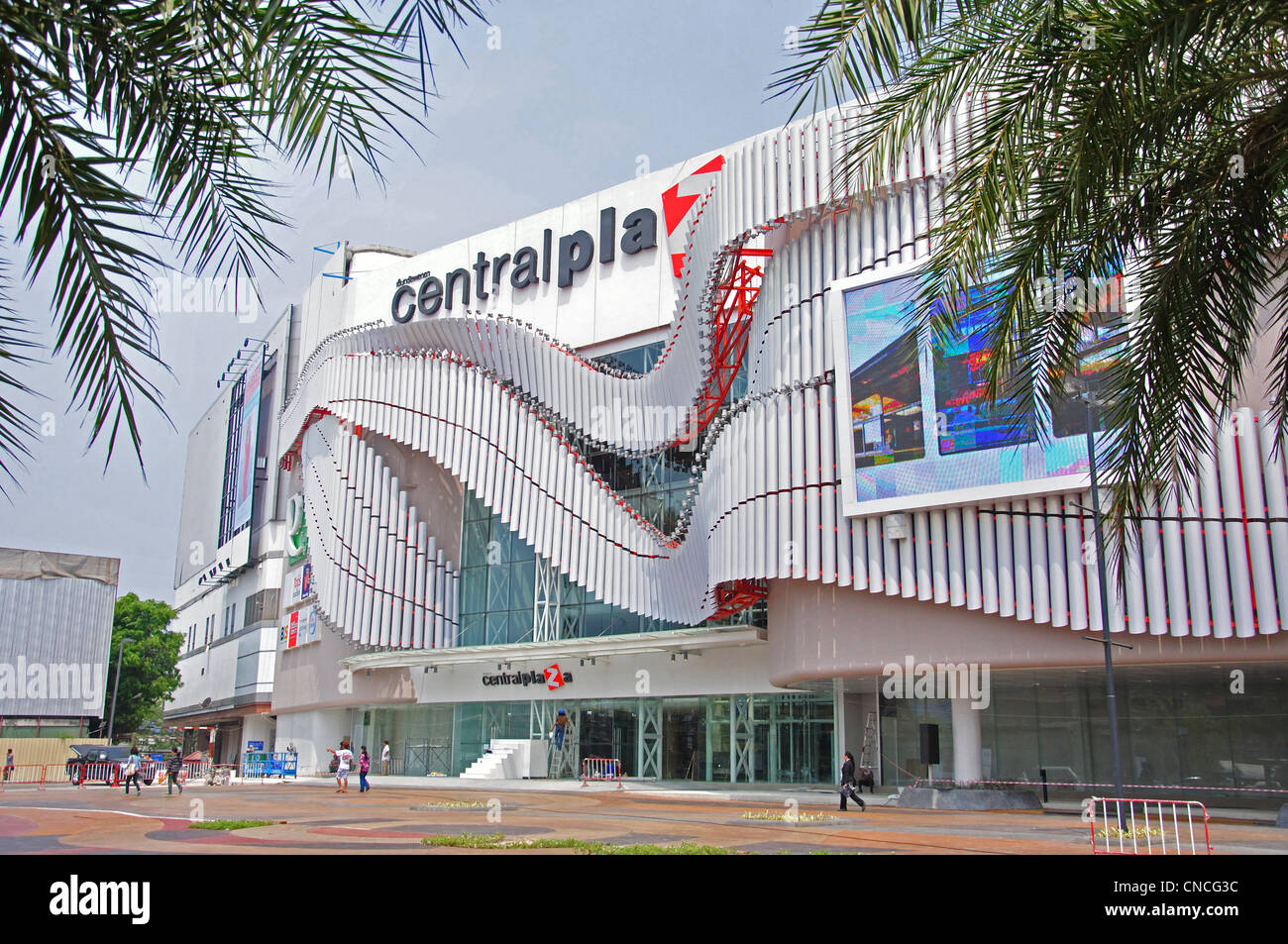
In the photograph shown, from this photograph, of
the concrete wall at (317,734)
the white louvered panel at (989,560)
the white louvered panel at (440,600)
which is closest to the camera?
the white louvered panel at (989,560)

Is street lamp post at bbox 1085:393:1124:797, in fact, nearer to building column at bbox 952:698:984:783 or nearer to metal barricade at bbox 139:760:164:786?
building column at bbox 952:698:984:783

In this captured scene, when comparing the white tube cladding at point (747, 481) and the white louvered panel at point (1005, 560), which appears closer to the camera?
the white tube cladding at point (747, 481)

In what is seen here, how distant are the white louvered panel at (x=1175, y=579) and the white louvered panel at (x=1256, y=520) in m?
1.34

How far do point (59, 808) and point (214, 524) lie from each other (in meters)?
58.3

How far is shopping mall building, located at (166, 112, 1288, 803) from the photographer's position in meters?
25.8

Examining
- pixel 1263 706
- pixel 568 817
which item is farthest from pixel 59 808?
pixel 1263 706

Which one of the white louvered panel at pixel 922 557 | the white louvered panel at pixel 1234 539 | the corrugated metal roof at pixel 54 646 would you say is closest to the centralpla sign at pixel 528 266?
the white louvered panel at pixel 922 557

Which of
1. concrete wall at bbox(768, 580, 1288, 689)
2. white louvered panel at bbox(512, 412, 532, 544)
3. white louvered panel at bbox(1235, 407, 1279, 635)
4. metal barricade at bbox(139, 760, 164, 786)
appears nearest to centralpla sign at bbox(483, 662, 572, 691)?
white louvered panel at bbox(512, 412, 532, 544)

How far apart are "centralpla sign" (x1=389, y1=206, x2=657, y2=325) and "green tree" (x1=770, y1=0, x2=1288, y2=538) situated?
32.7 metres

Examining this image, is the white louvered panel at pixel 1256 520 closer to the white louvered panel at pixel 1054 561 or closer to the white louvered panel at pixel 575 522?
the white louvered panel at pixel 1054 561

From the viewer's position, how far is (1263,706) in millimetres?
30188

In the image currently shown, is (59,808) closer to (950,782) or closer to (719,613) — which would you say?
(719,613)

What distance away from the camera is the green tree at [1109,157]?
7613 millimetres

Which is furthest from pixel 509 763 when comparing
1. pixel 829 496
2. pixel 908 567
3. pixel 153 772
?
pixel 908 567
